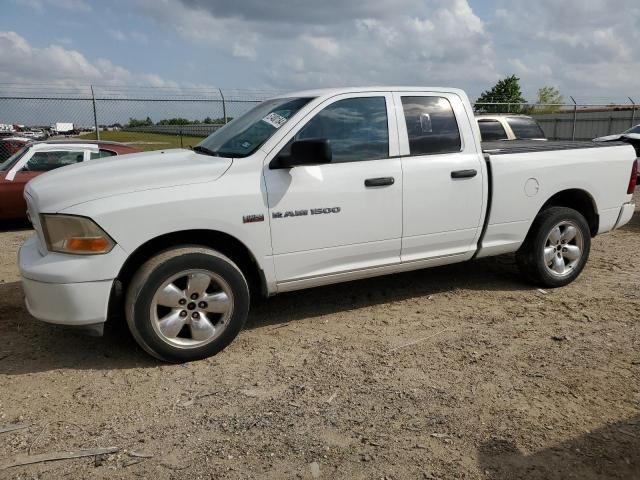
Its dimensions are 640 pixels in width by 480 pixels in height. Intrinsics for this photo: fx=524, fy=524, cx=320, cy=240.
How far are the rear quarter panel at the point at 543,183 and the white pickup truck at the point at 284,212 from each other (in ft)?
0.05

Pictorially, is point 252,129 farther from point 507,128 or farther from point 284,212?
point 507,128

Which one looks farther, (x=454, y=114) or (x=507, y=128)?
(x=507, y=128)

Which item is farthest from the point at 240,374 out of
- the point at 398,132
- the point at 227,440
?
the point at 398,132

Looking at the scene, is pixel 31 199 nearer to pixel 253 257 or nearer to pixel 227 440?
pixel 253 257

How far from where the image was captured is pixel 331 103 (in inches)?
156

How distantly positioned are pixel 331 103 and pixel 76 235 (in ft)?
6.64

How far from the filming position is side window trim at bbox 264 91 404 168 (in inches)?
147

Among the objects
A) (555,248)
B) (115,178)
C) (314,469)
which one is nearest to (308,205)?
(115,178)

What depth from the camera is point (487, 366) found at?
11.6 ft

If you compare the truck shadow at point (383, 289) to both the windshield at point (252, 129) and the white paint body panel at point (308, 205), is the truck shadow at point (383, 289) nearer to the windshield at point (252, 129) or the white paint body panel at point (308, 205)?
the white paint body panel at point (308, 205)

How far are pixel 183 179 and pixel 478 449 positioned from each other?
2.40 m

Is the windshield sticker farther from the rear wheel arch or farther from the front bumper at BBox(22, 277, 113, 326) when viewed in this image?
the rear wheel arch

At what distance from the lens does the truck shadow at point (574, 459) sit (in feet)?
8.14

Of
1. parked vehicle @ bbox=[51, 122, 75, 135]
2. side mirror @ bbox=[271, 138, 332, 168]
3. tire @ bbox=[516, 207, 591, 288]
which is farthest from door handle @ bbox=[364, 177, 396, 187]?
parked vehicle @ bbox=[51, 122, 75, 135]
